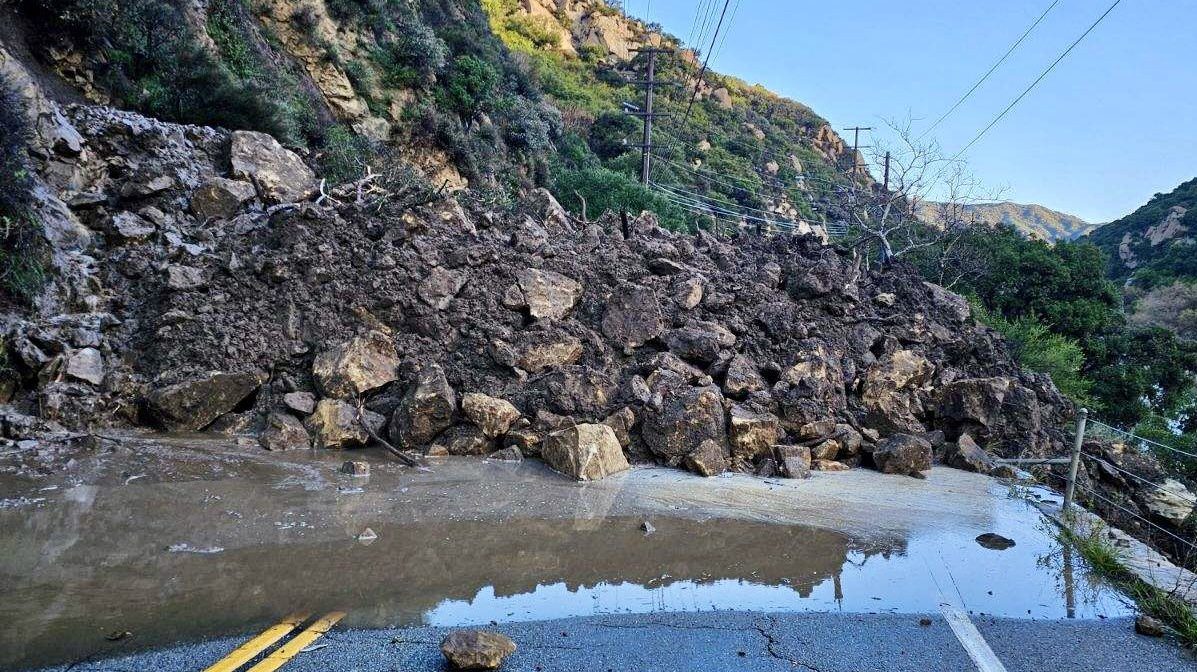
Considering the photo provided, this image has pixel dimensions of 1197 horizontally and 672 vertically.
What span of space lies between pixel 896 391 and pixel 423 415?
5.86m

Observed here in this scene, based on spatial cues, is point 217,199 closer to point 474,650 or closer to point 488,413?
point 488,413

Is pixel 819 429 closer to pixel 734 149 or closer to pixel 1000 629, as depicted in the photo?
pixel 1000 629

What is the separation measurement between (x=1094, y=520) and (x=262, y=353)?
852 centimetres

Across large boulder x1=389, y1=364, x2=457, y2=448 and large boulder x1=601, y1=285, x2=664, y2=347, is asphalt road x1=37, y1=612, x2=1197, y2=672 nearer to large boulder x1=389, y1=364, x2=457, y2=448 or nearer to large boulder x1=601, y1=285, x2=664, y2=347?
large boulder x1=389, y1=364, x2=457, y2=448

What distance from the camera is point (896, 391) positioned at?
363 inches

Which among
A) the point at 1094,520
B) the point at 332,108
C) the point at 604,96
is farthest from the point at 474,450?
the point at 604,96

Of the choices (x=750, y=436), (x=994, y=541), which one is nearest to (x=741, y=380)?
(x=750, y=436)

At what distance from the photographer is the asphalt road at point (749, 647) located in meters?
3.42

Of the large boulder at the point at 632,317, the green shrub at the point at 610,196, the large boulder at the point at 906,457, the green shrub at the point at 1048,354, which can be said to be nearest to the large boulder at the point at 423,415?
the large boulder at the point at 632,317

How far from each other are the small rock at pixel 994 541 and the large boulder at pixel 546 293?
5.38 meters

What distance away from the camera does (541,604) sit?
168 inches

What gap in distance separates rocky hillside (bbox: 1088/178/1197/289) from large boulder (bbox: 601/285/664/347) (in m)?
33.9

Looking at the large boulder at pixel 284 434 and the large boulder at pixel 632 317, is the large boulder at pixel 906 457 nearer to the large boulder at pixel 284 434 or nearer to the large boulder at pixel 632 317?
the large boulder at pixel 632 317

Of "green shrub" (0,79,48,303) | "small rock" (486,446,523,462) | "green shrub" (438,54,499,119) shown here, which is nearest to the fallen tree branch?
"small rock" (486,446,523,462)
